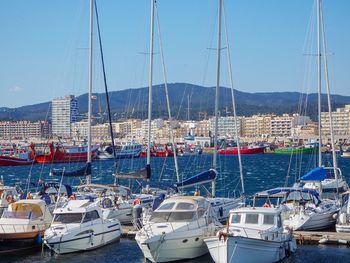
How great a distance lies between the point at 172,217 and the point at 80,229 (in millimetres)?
4593

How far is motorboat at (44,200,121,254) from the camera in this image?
29.8 meters

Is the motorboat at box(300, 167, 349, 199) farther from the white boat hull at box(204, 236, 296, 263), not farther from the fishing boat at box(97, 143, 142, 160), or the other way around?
the fishing boat at box(97, 143, 142, 160)

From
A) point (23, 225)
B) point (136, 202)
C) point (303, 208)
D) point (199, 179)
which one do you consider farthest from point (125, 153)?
point (23, 225)

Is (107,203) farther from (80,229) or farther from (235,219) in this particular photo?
(235,219)

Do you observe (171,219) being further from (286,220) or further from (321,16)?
(321,16)

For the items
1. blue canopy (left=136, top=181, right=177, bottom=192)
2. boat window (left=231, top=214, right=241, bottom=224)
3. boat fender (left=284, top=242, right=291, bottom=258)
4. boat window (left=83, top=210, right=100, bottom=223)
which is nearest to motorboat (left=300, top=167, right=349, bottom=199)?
blue canopy (left=136, top=181, right=177, bottom=192)

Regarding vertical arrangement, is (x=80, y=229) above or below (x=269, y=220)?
below

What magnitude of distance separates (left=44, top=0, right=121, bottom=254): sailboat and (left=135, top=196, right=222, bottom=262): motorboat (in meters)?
3.45

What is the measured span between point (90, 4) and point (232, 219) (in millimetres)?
21799

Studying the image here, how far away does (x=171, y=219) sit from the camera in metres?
28.5

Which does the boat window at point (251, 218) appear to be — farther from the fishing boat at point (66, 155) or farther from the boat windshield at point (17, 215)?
the fishing boat at point (66, 155)

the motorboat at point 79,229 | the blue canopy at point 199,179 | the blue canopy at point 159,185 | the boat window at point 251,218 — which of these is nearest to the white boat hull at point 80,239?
the motorboat at point 79,229

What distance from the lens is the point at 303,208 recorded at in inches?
1361

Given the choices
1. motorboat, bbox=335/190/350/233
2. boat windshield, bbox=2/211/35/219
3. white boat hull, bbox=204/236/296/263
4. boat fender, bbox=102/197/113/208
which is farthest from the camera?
boat fender, bbox=102/197/113/208
